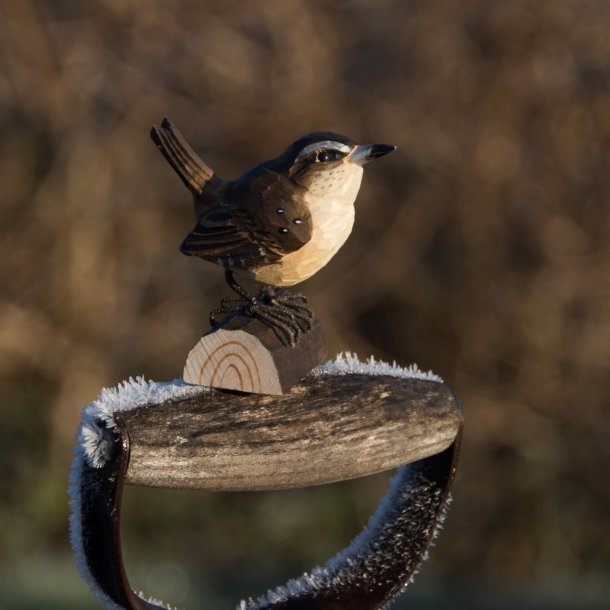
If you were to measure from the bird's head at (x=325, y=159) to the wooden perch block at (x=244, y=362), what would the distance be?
12.3 inches

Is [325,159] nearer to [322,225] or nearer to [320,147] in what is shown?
[320,147]

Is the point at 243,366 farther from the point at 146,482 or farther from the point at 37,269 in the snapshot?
the point at 37,269

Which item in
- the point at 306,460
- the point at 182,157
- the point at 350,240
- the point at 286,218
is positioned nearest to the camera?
the point at 306,460

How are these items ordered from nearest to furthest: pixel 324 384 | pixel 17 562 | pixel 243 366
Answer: pixel 243 366
pixel 324 384
pixel 17 562

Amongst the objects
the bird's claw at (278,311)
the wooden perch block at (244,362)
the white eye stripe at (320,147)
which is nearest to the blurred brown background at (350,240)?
the bird's claw at (278,311)

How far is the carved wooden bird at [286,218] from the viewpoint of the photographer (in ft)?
6.55

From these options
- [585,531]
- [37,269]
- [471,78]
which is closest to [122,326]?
[37,269]

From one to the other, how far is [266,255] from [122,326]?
255 centimetres

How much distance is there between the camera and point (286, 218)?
1977 millimetres

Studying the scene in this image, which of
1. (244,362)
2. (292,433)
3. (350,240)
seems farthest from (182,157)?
(350,240)

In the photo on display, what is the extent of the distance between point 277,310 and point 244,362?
22 cm

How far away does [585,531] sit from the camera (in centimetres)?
438

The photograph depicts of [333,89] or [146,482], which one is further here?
[333,89]

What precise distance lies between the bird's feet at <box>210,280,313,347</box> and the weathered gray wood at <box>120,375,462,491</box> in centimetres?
10
